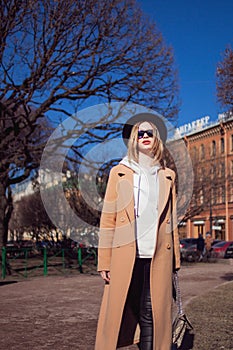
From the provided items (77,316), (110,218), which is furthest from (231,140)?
(110,218)

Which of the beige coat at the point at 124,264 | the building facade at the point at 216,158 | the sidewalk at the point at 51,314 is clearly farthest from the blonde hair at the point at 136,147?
the building facade at the point at 216,158

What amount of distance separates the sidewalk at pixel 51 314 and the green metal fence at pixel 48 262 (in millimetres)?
4089

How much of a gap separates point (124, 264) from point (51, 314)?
5.22 metres

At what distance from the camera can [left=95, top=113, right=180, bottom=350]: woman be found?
3824mm

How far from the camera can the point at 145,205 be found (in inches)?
156

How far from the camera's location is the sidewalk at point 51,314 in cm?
629

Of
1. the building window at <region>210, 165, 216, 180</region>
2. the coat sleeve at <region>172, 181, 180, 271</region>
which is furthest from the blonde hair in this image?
the building window at <region>210, 165, 216, 180</region>

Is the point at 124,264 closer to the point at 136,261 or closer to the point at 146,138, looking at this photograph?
the point at 136,261

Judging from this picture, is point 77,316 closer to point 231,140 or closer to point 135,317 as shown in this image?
point 135,317

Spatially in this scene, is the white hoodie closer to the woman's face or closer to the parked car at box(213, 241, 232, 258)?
the woman's face

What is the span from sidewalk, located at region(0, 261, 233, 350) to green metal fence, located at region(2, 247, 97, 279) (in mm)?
4089

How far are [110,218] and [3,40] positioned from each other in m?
16.0

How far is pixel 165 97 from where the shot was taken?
21047 mm

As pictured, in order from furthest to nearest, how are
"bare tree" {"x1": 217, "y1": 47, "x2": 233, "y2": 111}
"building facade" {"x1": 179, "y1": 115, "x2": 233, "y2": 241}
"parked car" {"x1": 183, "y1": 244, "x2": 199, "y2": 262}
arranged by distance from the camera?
"building facade" {"x1": 179, "y1": 115, "x2": 233, "y2": 241} → "parked car" {"x1": 183, "y1": 244, "x2": 199, "y2": 262} → "bare tree" {"x1": 217, "y1": 47, "x2": 233, "y2": 111}
